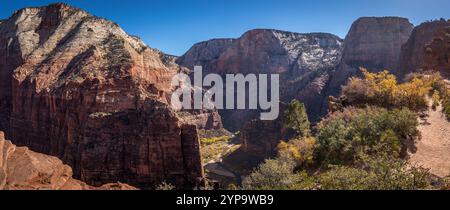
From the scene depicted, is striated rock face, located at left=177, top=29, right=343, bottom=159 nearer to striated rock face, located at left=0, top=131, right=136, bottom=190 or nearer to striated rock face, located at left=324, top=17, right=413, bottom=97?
striated rock face, located at left=324, top=17, right=413, bottom=97

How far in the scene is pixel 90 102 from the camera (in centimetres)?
5338

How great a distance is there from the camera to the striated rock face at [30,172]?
14.7m

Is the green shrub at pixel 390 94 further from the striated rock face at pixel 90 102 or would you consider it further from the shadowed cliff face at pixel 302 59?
the shadowed cliff face at pixel 302 59

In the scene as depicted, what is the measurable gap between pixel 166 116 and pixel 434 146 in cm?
2805

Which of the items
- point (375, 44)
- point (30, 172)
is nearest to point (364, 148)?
point (30, 172)

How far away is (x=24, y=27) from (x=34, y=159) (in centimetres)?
7701

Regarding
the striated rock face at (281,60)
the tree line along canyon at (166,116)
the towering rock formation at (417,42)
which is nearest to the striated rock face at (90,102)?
the tree line along canyon at (166,116)

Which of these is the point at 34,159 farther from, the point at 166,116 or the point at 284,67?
the point at 284,67

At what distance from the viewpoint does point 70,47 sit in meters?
68.5

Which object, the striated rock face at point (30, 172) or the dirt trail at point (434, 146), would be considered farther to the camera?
the dirt trail at point (434, 146)

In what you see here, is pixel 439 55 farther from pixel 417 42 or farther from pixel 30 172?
pixel 30 172

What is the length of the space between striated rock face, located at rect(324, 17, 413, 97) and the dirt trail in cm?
6712

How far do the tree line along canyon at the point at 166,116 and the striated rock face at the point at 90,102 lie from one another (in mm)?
175
